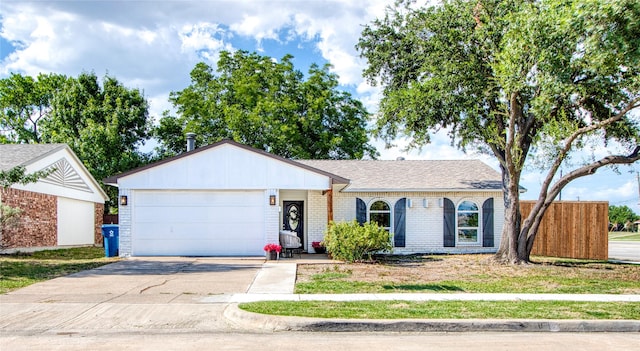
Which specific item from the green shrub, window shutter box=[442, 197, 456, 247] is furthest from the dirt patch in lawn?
window shutter box=[442, 197, 456, 247]

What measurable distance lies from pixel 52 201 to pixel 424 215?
1508 cm

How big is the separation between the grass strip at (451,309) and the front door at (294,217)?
11.5 m

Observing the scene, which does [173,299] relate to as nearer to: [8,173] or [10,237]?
[8,173]

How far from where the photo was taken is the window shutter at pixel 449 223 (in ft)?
69.3

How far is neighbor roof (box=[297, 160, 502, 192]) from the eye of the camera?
20.9 m

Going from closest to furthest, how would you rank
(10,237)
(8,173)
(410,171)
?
1. (8,173)
2. (10,237)
3. (410,171)

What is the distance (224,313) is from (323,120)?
96.2 ft

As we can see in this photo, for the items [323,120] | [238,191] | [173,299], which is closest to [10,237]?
[238,191]

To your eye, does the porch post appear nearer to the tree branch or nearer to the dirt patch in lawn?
the dirt patch in lawn

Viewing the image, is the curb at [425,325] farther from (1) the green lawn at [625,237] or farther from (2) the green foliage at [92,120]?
(1) the green lawn at [625,237]

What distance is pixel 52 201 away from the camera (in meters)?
22.7

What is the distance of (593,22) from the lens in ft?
38.5

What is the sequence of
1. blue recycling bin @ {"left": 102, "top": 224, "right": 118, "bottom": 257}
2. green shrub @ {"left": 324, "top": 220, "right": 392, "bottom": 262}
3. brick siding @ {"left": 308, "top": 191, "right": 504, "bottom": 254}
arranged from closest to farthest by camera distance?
1. green shrub @ {"left": 324, "top": 220, "right": 392, "bottom": 262}
2. blue recycling bin @ {"left": 102, "top": 224, "right": 118, "bottom": 257}
3. brick siding @ {"left": 308, "top": 191, "right": 504, "bottom": 254}

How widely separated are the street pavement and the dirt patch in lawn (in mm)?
1088
